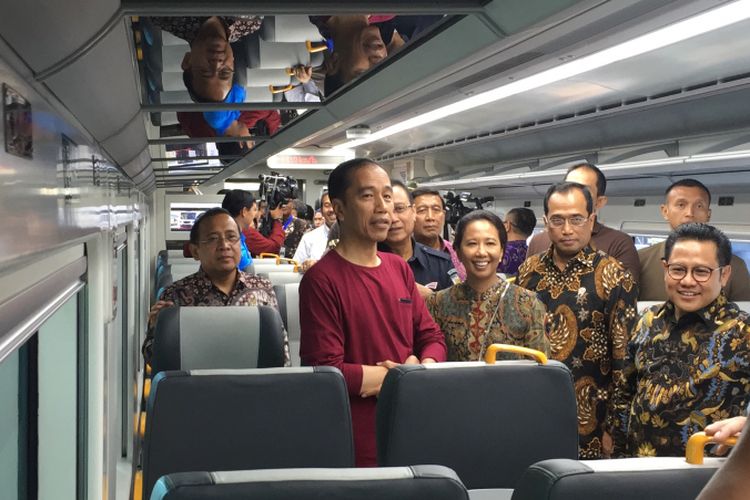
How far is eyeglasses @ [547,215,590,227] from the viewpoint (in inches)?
142

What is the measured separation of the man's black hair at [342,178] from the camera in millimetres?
2973

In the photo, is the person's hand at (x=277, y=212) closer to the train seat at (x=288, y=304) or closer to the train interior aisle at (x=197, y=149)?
the train seat at (x=288, y=304)

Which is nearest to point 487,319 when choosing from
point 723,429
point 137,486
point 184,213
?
point 723,429

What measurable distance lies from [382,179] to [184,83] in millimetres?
778

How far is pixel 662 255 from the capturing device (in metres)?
4.36

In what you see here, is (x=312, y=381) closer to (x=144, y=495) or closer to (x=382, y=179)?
(x=144, y=495)

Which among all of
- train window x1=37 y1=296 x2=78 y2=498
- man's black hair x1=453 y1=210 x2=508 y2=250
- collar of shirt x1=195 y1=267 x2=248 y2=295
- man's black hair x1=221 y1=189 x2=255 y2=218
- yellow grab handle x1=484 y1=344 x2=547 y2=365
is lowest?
train window x1=37 y1=296 x2=78 y2=498

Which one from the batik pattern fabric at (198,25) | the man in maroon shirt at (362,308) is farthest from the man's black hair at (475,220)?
the batik pattern fabric at (198,25)

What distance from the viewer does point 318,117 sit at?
10.3ft

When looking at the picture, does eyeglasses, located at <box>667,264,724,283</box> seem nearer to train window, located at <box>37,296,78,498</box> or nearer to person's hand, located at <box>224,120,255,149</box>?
person's hand, located at <box>224,120,255,149</box>

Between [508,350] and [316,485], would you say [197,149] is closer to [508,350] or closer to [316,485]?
[508,350]

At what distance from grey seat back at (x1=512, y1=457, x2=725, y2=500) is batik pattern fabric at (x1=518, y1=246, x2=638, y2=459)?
195 centimetres

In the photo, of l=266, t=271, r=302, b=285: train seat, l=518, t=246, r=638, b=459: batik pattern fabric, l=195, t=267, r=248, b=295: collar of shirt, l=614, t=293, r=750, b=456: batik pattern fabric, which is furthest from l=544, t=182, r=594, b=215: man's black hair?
l=266, t=271, r=302, b=285: train seat

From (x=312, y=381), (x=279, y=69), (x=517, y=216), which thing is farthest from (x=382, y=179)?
(x=517, y=216)
